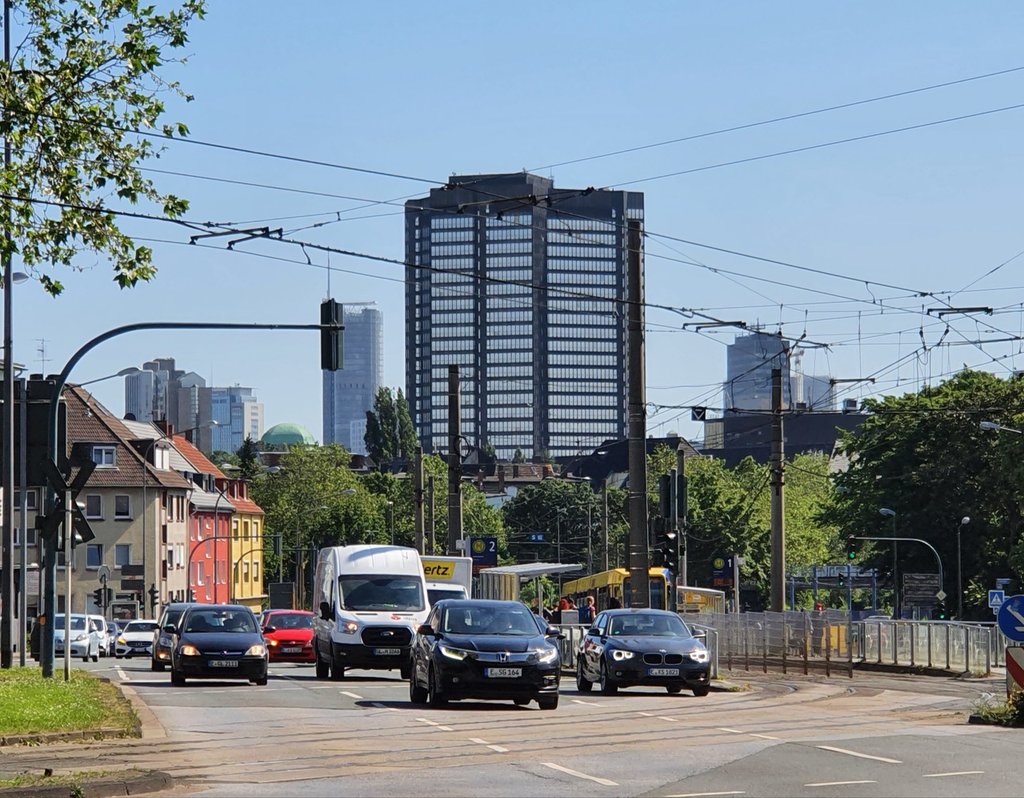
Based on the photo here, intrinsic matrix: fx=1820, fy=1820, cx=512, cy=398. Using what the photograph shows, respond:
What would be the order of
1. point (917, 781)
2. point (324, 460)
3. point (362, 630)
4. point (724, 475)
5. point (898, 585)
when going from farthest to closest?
point (324, 460) < point (724, 475) < point (898, 585) < point (362, 630) < point (917, 781)

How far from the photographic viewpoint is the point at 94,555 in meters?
102

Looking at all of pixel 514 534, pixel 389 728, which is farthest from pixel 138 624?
pixel 514 534

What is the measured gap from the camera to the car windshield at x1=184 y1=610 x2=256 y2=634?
3278cm

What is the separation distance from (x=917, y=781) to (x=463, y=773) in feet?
12.2

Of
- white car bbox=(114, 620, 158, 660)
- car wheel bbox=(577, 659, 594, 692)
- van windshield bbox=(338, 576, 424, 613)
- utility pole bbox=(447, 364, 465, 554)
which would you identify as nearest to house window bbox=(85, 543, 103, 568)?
white car bbox=(114, 620, 158, 660)


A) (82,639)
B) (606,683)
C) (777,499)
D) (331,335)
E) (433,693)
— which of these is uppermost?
(331,335)

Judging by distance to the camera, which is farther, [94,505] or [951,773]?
[94,505]

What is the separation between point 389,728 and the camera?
2069 cm

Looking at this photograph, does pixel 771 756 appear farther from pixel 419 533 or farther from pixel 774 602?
pixel 419 533

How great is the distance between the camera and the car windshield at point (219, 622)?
32781 millimetres

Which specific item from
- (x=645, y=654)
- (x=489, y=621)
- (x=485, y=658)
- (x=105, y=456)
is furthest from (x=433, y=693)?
(x=105, y=456)

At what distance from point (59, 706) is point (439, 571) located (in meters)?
28.7

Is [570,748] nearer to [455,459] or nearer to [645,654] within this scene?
[645,654]

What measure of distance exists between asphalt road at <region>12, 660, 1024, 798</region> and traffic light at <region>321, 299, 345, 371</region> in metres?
5.24
